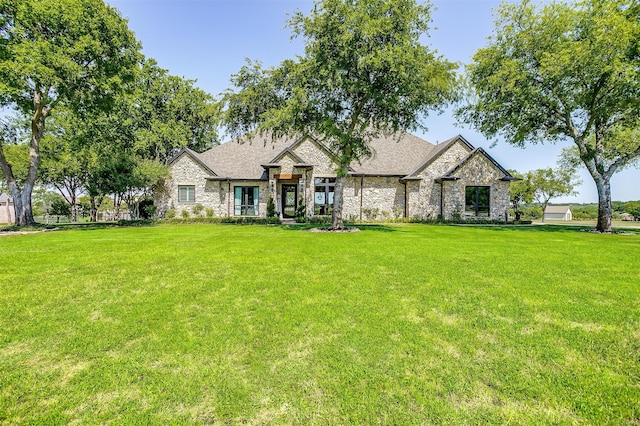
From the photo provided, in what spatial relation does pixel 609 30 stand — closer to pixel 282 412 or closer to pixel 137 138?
pixel 282 412

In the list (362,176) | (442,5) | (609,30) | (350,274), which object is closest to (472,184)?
(362,176)

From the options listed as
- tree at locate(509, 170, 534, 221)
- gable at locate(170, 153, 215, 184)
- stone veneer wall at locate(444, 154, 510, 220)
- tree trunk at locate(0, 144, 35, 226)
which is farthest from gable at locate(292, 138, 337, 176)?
tree at locate(509, 170, 534, 221)

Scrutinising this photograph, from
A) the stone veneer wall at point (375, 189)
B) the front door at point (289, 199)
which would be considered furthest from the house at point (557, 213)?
the front door at point (289, 199)

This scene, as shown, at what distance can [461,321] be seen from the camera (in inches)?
172

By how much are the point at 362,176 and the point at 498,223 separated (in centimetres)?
1125

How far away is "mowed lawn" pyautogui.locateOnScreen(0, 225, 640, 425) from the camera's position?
270cm

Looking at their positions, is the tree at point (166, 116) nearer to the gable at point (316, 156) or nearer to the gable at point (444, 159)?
the gable at point (316, 156)

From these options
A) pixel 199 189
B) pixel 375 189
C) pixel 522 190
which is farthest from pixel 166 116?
pixel 522 190

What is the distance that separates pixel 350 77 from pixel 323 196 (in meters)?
11.9

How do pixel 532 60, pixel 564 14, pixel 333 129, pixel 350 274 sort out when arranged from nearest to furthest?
pixel 350 274 → pixel 333 129 → pixel 564 14 → pixel 532 60

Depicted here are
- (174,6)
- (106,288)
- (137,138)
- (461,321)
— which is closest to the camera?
(461,321)

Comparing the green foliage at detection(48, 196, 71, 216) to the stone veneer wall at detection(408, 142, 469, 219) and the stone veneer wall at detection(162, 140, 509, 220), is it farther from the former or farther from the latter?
the stone veneer wall at detection(408, 142, 469, 219)

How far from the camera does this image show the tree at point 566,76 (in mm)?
16266

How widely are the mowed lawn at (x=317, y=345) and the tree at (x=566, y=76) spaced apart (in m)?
15.0
